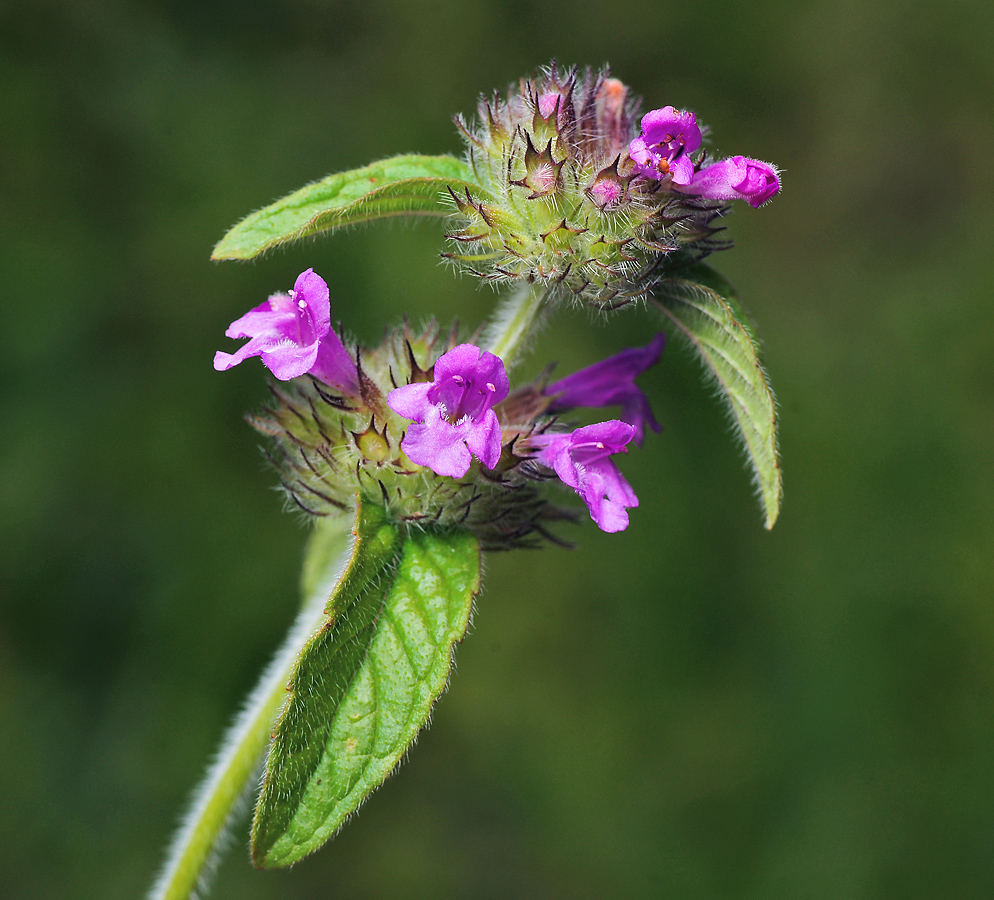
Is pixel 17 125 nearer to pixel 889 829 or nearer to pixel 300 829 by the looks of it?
pixel 300 829

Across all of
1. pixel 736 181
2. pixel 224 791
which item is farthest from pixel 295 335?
pixel 224 791

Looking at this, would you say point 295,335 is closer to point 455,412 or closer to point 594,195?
point 455,412

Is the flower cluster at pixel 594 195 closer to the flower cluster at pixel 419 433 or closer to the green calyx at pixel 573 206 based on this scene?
the green calyx at pixel 573 206

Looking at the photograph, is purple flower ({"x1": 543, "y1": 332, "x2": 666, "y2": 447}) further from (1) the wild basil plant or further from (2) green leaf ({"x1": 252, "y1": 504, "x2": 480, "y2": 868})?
(2) green leaf ({"x1": 252, "y1": 504, "x2": 480, "y2": 868})

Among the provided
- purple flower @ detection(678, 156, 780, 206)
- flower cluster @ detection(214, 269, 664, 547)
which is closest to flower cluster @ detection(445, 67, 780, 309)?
purple flower @ detection(678, 156, 780, 206)

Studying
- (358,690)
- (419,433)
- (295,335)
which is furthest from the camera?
(295,335)
